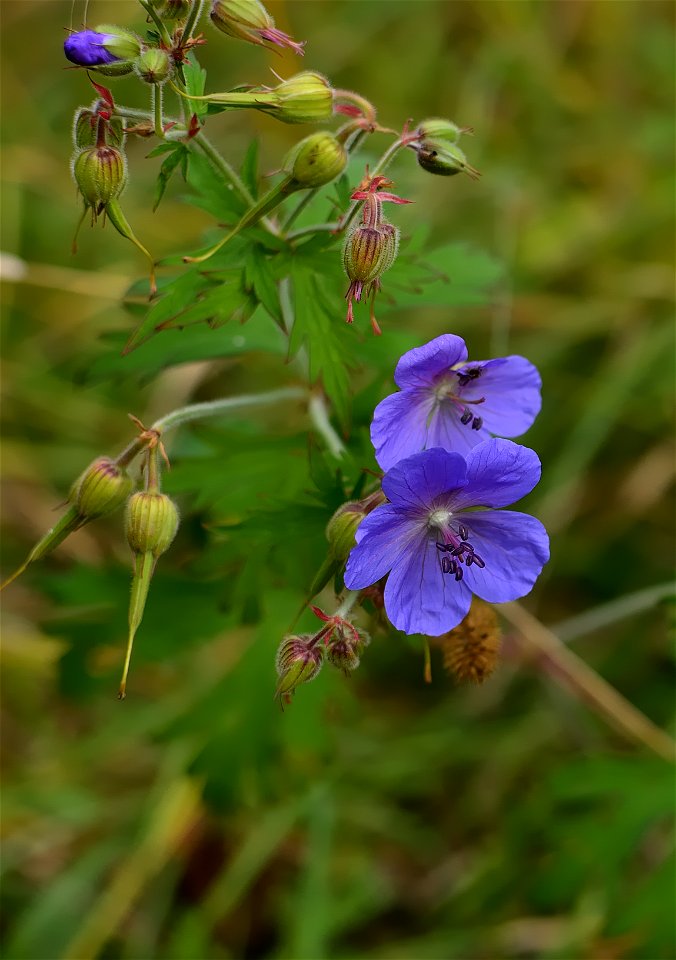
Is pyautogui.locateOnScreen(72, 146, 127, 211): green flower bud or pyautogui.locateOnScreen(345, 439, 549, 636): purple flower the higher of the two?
pyautogui.locateOnScreen(72, 146, 127, 211): green flower bud

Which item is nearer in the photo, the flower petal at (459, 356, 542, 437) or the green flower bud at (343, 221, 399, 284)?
the green flower bud at (343, 221, 399, 284)

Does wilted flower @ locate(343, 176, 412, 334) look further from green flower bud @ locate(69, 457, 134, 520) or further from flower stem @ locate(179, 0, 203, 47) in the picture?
green flower bud @ locate(69, 457, 134, 520)

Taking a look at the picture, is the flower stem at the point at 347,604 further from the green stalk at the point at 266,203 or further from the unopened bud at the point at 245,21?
the unopened bud at the point at 245,21

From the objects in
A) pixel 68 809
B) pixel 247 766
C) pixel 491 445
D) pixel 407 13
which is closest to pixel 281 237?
pixel 491 445

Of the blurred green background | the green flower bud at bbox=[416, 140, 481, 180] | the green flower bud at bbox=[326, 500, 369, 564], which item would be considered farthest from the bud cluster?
the green flower bud at bbox=[416, 140, 481, 180]

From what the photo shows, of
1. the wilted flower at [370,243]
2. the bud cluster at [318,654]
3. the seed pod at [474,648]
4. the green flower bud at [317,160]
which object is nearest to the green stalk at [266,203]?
the green flower bud at [317,160]

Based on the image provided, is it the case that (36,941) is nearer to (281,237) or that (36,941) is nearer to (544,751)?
(544,751)
